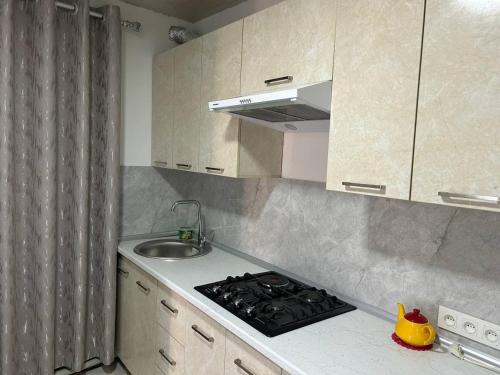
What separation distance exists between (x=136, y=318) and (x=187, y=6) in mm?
2113

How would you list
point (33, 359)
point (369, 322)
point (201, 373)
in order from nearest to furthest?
point (369, 322), point (201, 373), point (33, 359)

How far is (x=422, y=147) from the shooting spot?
41.9 inches

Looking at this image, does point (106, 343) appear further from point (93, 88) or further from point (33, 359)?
point (93, 88)

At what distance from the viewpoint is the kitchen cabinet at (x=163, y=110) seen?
236 cm

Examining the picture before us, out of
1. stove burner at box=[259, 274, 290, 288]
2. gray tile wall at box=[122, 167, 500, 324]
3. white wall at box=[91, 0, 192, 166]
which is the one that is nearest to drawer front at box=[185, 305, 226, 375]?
stove burner at box=[259, 274, 290, 288]

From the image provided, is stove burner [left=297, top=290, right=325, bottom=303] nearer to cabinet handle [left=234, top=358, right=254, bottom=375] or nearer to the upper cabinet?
cabinet handle [left=234, top=358, right=254, bottom=375]

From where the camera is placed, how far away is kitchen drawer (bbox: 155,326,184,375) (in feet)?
5.86

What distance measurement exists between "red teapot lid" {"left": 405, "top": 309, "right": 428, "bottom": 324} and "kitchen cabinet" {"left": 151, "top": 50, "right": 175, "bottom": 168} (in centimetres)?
168

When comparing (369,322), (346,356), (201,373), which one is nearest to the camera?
(346,356)

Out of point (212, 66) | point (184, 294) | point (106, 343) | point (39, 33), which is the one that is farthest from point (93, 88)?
point (106, 343)

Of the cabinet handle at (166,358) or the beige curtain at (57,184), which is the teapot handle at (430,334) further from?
the beige curtain at (57,184)

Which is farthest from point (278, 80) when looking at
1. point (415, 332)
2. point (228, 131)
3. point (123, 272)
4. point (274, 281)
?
point (123, 272)

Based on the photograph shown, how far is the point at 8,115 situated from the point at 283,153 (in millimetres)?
1541

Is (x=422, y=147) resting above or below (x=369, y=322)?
above
